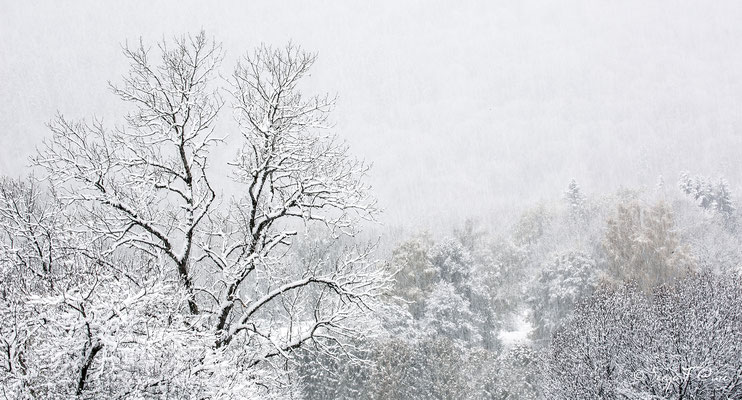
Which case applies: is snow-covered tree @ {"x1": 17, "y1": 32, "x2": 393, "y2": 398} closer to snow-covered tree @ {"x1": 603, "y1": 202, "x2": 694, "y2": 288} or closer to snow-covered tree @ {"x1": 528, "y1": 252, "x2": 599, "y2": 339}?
snow-covered tree @ {"x1": 528, "y1": 252, "x2": 599, "y2": 339}

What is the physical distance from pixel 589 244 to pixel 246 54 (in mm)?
53024

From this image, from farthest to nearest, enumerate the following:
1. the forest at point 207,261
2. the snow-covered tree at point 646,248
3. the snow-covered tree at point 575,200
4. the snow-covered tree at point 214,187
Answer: the snow-covered tree at point 575,200 < the snow-covered tree at point 646,248 < the snow-covered tree at point 214,187 < the forest at point 207,261

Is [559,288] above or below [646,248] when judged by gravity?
below

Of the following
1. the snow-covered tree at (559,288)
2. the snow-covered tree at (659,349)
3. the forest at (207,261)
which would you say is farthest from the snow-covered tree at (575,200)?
the forest at (207,261)

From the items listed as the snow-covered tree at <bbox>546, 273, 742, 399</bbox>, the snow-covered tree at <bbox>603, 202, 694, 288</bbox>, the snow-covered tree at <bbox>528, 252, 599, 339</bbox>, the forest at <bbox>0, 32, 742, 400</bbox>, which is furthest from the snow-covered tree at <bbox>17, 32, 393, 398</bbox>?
the snow-covered tree at <bbox>603, 202, 694, 288</bbox>

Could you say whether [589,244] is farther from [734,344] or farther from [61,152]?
[61,152]

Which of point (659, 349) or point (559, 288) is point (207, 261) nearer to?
point (659, 349)

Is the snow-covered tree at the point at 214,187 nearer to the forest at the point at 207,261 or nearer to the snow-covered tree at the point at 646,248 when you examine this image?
the forest at the point at 207,261

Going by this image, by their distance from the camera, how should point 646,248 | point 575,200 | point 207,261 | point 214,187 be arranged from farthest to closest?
point 575,200 < point 646,248 < point 207,261 < point 214,187

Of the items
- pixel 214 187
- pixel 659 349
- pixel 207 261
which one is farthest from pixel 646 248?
pixel 214 187

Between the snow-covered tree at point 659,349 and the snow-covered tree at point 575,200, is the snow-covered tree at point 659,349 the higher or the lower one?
the lower one

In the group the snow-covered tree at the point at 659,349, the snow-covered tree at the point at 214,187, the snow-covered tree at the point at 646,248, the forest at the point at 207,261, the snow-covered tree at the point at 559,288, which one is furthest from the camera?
the snow-covered tree at the point at 646,248

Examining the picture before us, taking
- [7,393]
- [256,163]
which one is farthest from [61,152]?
[7,393]

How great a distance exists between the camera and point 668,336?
1834 centimetres
